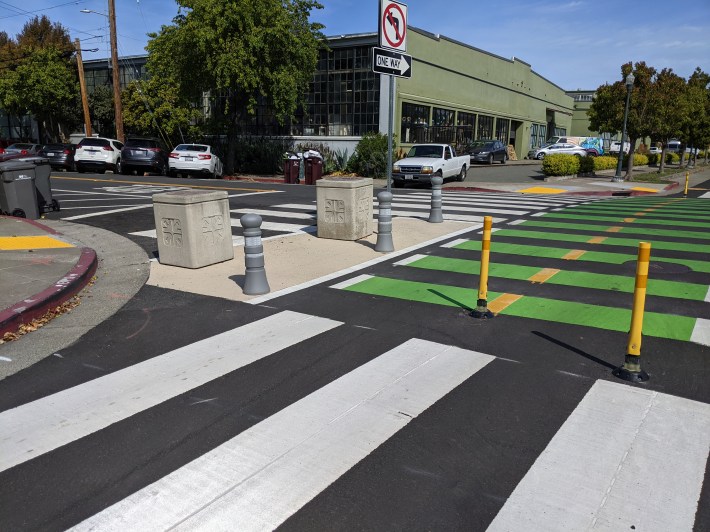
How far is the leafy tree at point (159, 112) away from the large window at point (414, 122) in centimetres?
1320

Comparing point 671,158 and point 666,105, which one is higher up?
point 666,105

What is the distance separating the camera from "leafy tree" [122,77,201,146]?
35.8 meters

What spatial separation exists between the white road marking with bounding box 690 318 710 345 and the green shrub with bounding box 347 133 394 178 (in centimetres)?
2117

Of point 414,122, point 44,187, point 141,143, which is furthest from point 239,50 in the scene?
point 44,187

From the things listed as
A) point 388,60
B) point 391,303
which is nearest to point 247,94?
point 388,60

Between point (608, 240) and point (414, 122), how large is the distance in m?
24.0

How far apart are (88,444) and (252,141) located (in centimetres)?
3078

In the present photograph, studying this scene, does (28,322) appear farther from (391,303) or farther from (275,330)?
(391,303)

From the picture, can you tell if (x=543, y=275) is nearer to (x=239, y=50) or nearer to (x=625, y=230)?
(x=625, y=230)

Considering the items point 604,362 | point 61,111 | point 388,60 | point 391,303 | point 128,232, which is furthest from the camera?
point 61,111

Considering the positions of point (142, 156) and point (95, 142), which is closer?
point (142, 156)

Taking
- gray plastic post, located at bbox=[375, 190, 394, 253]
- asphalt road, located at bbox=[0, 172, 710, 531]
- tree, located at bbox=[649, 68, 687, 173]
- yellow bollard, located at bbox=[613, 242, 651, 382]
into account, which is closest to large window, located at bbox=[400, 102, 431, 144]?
tree, located at bbox=[649, 68, 687, 173]

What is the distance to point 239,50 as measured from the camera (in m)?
25.0

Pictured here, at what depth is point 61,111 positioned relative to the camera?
43500 millimetres
